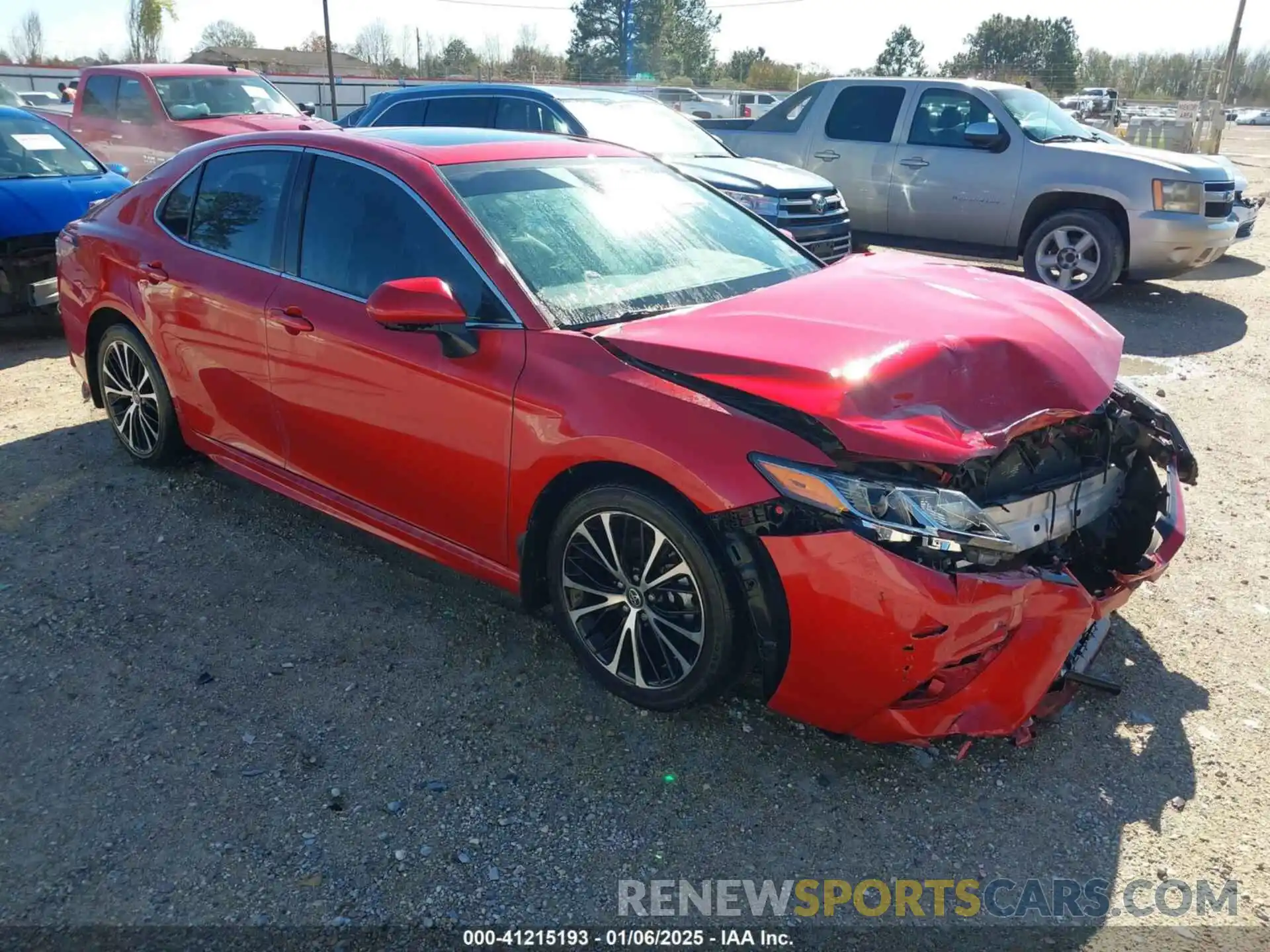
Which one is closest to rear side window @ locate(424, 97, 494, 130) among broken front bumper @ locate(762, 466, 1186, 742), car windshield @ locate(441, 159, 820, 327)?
car windshield @ locate(441, 159, 820, 327)

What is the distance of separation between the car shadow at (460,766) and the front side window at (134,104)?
9053mm

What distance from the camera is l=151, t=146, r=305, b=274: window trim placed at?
13.1 ft

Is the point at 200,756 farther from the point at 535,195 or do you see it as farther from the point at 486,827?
the point at 535,195

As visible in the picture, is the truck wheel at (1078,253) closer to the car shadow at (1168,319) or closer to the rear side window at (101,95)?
the car shadow at (1168,319)

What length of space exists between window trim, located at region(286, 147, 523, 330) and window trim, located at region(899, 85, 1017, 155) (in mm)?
7303

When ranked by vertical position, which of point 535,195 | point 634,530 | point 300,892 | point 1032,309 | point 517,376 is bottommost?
point 300,892

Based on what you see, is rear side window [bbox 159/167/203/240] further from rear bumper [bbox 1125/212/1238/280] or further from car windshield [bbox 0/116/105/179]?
rear bumper [bbox 1125/212/1238/280]

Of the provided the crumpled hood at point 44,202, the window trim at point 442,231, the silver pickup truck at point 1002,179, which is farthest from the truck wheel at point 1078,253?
the crumpled hood at point 44,202

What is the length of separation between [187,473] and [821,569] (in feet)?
12.2

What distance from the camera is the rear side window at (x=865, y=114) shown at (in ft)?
32.7

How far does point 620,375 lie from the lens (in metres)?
2.98

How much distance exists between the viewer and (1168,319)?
28.5ft

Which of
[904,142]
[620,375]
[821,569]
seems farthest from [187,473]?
[904,142]

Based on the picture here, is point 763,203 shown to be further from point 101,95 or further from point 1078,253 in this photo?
point 101,95
